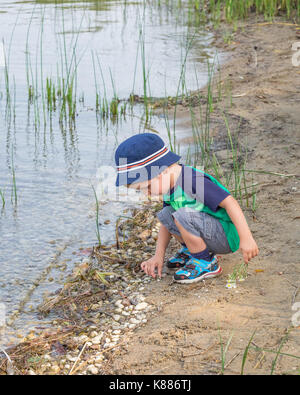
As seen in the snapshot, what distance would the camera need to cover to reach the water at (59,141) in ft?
13.2

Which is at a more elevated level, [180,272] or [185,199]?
Result: [185,199]

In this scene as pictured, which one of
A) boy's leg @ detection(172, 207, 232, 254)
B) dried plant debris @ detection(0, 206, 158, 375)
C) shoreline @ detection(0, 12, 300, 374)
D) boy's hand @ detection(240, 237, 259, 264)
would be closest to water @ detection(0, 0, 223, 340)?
dried plant debris @ detection(0, 206, 158, 375)

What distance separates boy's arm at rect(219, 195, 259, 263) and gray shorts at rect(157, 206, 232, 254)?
0.21m

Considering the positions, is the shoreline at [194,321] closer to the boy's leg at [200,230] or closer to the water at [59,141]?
the boy's leg at [200,230]

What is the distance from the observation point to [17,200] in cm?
483

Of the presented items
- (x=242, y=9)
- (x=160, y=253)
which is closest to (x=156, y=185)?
(x=160, y=253)

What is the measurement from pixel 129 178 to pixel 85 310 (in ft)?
2.73

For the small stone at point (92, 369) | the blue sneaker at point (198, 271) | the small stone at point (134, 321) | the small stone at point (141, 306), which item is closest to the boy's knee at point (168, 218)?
the blue sneaker at point (198, 271)

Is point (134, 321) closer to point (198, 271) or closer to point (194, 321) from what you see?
point (194, 321)

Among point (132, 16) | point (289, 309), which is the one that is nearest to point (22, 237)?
point (289, 309)

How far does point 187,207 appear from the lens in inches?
128

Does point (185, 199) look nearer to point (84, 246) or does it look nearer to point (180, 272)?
point (180, 272)

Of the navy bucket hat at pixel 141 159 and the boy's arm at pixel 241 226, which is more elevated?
the navy bucket hat at pixel 141 159
